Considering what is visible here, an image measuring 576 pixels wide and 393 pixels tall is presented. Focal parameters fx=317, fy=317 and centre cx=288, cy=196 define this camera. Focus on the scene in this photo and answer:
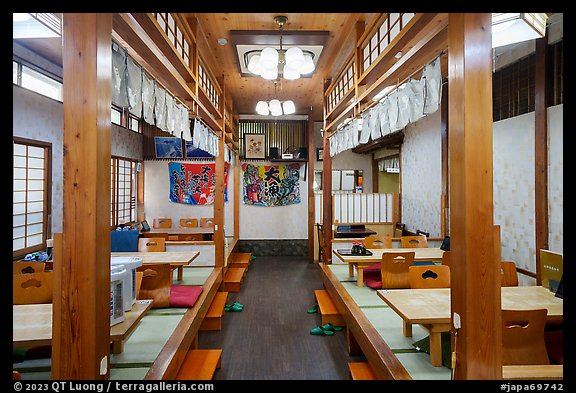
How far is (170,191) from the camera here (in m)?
8.41

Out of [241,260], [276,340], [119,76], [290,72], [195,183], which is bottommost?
[276,340]

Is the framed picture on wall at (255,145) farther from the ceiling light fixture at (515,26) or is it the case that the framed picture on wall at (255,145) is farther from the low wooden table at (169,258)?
the ceiling light fixture at (515,26)

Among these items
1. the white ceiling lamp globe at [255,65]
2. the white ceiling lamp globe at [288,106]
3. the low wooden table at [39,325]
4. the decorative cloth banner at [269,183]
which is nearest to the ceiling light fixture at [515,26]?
the white ceiling lamp globe at [255,65]

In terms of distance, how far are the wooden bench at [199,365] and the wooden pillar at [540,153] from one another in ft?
11.1

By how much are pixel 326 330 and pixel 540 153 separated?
3.11 meters

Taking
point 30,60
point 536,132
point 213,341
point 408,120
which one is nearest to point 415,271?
point 408,120

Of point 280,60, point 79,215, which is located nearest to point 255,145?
point 280,60

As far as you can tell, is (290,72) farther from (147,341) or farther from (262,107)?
(147,341)

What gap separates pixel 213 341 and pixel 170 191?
550 cm

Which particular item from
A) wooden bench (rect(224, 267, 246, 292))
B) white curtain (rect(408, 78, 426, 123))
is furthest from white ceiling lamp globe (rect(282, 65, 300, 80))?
wooden bench (rect(224, 267, 246, 292))

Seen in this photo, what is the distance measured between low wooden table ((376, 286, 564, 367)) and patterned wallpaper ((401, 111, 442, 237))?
10.6 feet

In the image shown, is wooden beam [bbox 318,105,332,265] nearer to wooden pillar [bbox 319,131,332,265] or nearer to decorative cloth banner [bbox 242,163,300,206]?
wooden pillar [bbox 319,131,332,265]

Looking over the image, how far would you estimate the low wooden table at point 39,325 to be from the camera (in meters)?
1.73

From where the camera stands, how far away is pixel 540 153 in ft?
11.0
